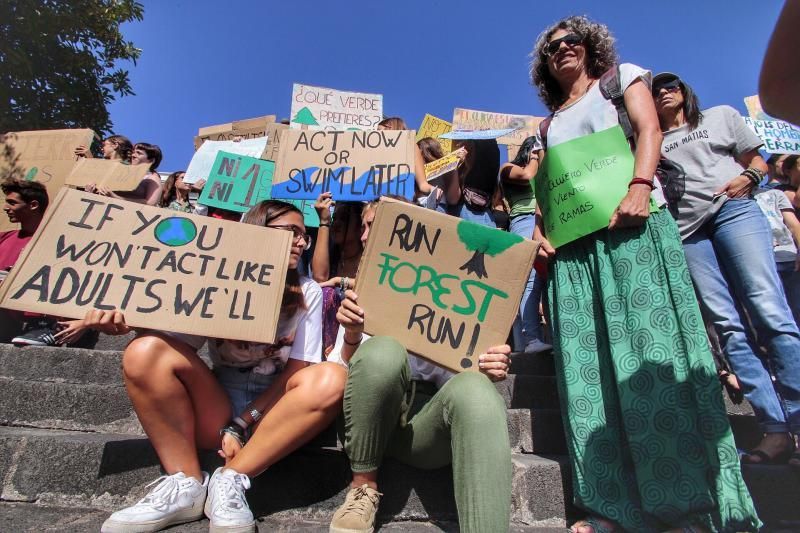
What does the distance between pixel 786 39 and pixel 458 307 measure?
1.08 meters

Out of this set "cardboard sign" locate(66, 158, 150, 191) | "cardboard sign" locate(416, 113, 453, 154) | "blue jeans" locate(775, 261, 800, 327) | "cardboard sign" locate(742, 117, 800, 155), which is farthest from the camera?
"cardboard sign" locate(416, 113, 453, 154)

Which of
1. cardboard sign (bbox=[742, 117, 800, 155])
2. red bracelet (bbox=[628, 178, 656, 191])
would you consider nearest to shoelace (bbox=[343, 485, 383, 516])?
red bracelet (bbox=[628, 178, 656, 191])

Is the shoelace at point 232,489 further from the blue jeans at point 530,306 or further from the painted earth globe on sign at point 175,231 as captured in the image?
the blue jeans at point 530,306

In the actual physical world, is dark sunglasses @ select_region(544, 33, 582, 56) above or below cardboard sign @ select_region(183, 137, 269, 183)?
below

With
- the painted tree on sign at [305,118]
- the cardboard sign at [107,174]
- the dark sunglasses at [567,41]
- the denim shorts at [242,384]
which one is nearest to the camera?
the denim shorts at [242,384]

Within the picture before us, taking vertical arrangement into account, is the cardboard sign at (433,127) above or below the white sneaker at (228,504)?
above

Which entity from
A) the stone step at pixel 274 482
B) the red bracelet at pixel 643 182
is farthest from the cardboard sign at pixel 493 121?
the stone step at pixel 274 482

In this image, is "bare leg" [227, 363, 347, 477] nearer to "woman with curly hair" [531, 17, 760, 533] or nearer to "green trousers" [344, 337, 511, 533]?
"green trousers" [344, 337, 511, 533]

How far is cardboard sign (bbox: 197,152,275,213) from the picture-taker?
3342mm

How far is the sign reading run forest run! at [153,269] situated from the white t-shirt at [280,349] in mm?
187

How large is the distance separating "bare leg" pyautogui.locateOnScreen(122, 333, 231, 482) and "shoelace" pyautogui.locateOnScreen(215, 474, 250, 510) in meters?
0.20

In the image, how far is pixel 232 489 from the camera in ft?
4.64

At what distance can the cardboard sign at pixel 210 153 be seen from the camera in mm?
3809

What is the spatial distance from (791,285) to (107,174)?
189 inches
